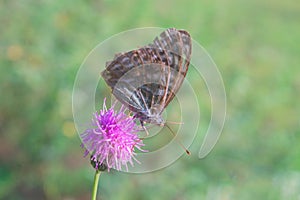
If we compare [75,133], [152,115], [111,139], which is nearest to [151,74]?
[152,115]

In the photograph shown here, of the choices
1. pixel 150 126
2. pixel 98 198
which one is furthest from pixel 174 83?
pixel 98 198

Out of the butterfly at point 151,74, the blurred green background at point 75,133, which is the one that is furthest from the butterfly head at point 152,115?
the blurred green background at point 75,133

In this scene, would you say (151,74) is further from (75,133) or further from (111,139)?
(75,133)

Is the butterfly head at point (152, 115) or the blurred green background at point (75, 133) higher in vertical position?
the blurred green background at point (75, 133)

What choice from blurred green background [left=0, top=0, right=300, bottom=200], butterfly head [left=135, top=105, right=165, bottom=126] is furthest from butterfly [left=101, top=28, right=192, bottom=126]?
blurred green background [left=0, top=0, right=300, bottom=200]

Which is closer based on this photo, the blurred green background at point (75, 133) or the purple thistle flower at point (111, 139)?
the purple thistle flower at point (111, 139)

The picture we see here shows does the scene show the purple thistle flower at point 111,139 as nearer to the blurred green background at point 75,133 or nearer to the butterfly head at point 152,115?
the butterfly head at point 152,115
